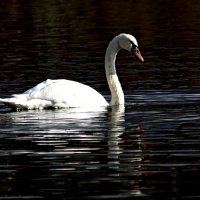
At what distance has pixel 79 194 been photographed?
434 inches

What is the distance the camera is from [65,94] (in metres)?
17.9

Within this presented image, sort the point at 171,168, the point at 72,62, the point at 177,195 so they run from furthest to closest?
the point at 72,62 → the point at 171,168 → the point at 177,195

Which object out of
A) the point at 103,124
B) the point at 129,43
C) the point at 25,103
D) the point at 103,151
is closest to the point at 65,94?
the point at 25,103

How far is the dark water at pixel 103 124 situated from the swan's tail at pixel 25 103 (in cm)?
23

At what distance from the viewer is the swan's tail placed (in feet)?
57.6

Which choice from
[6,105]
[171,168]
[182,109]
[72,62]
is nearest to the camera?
[171,168]

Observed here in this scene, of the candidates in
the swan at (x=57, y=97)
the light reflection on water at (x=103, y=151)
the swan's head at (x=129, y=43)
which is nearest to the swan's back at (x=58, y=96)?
the swan at (x=57, y=97)

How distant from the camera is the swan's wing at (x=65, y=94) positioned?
1775 centimetres

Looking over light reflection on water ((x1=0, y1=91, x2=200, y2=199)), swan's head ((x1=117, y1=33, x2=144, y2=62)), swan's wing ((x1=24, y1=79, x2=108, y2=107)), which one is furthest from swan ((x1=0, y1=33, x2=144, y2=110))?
swan's head ((x1=117, y1=33, x2=144, y2=62))

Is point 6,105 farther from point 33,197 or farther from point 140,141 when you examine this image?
point 33,197

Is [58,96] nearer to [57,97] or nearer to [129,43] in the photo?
[57,97]

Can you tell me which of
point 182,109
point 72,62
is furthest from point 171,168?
point 72,62

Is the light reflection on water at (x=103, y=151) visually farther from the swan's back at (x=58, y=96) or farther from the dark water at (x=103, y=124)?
the swan's back at (x=58, y=96)

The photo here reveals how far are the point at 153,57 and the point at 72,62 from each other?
1952mm
